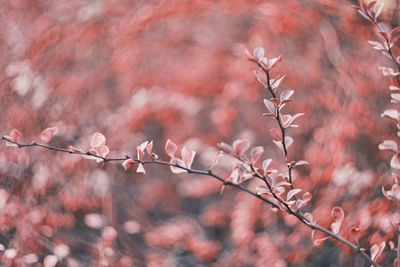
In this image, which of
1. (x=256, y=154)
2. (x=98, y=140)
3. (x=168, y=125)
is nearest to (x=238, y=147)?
(x=256, y=154)

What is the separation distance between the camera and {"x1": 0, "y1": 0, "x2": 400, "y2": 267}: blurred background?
3.55ft

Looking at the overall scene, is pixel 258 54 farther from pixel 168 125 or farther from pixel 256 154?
pixel 168 125

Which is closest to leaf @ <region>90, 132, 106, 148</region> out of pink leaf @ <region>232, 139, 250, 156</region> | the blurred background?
pink leaf @ <region>232, 139, 250, 156</region>

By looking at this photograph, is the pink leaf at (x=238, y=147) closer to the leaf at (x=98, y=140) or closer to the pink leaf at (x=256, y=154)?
the pink leaf at (x=256, y=154)

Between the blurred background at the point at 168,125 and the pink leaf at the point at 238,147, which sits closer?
the pink leaf at the point at 238,147

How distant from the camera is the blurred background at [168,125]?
3.55 feet

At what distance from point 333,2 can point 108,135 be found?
109 centimetres

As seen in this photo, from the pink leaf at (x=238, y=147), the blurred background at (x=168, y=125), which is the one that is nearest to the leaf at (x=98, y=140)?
the pink leaf at (x=238, y=147)

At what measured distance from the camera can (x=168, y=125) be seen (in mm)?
2045

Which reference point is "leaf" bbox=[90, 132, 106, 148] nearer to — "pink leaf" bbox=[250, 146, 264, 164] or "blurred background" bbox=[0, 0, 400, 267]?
"pink leaf" bbox=[250, 146, 264, 164]

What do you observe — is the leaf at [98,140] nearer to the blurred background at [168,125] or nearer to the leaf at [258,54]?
the leaf at [258,54]

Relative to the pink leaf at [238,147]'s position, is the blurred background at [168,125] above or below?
below

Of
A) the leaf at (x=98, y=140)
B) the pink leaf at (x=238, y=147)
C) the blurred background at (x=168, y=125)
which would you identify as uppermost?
the pink leaf at (x=238, y=147)

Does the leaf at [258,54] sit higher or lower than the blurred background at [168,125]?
higher
